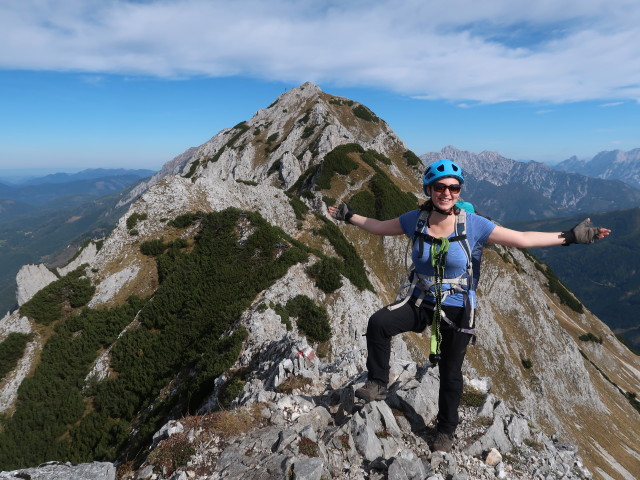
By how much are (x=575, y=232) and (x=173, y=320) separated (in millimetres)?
23285

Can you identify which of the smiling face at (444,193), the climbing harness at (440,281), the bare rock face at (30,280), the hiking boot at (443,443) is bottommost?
the bare rock face at (30,280)

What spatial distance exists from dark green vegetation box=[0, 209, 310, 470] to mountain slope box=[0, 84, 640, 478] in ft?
0.34

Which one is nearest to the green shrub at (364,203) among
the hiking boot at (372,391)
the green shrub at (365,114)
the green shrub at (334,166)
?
the green shrub at (334,166)

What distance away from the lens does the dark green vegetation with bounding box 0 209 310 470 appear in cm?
1775

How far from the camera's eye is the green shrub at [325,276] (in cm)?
2573

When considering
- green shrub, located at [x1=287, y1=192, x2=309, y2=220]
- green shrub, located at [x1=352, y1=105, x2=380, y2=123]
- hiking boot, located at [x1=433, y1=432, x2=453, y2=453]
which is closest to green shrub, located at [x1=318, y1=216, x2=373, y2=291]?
green shrub, located at [x1=287, y1=192, x2=309, y2=220]

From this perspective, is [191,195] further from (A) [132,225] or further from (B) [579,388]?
(B) [579,388]

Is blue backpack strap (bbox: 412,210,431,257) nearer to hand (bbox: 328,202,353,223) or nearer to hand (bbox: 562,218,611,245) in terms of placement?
hand (bbox: 328,202,353,223)

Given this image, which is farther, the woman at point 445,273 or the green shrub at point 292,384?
the green shrub at point 292,384

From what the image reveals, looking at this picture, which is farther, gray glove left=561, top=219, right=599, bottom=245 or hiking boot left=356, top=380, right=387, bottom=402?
hiking boot left=356, top=380, right=387, bottom=402

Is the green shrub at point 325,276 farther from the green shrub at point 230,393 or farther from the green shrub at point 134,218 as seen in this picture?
the green shrub at point 134,218

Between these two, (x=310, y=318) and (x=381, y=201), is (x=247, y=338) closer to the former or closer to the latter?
(x=310, y=318)

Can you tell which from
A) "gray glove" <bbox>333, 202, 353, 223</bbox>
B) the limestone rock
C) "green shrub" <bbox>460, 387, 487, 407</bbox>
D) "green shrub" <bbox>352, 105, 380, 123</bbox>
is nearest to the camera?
the limestone rock

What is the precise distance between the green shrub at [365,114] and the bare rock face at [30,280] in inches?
3382
